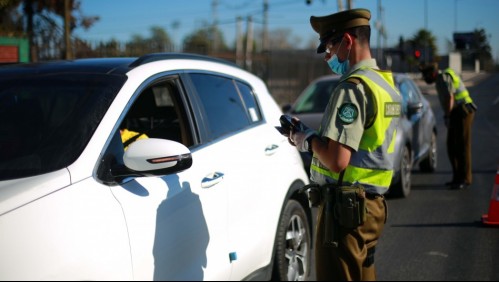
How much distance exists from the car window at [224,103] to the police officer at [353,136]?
1106mm

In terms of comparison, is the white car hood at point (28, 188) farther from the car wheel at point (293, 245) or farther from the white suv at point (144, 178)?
the car wheel at point (293, 245)

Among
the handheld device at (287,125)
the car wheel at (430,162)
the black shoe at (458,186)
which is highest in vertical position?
the handheld device at (287,125)

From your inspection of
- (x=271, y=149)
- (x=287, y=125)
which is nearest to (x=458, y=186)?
(x=271, y=149)

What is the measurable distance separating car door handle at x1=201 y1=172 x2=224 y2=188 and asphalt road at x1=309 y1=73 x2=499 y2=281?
6.82ft

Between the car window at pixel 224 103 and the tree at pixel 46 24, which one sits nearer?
the car window at pixel 224 103

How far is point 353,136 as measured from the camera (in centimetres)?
274

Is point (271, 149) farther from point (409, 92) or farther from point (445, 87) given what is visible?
point (409, 92)

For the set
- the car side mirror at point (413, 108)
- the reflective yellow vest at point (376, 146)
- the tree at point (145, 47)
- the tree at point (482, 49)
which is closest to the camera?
the reflective yellow vest at point (376, 146)

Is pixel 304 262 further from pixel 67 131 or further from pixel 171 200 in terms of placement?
pixel 67 131

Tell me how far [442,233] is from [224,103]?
131 inches

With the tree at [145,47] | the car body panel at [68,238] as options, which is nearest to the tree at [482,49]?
the car body panel at [68,238]

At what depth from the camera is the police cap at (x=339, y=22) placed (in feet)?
9.50

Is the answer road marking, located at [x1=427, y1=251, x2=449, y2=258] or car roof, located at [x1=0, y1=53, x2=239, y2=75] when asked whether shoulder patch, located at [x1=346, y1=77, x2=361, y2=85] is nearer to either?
car roof, located at [x1=0, y1=53, x2=239, y2=75]

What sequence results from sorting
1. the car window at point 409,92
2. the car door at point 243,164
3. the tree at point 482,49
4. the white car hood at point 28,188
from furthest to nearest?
the car window at point 409,92
the tree at point 482,49
the car door at point 243,164
the white car hood at point 28,188
